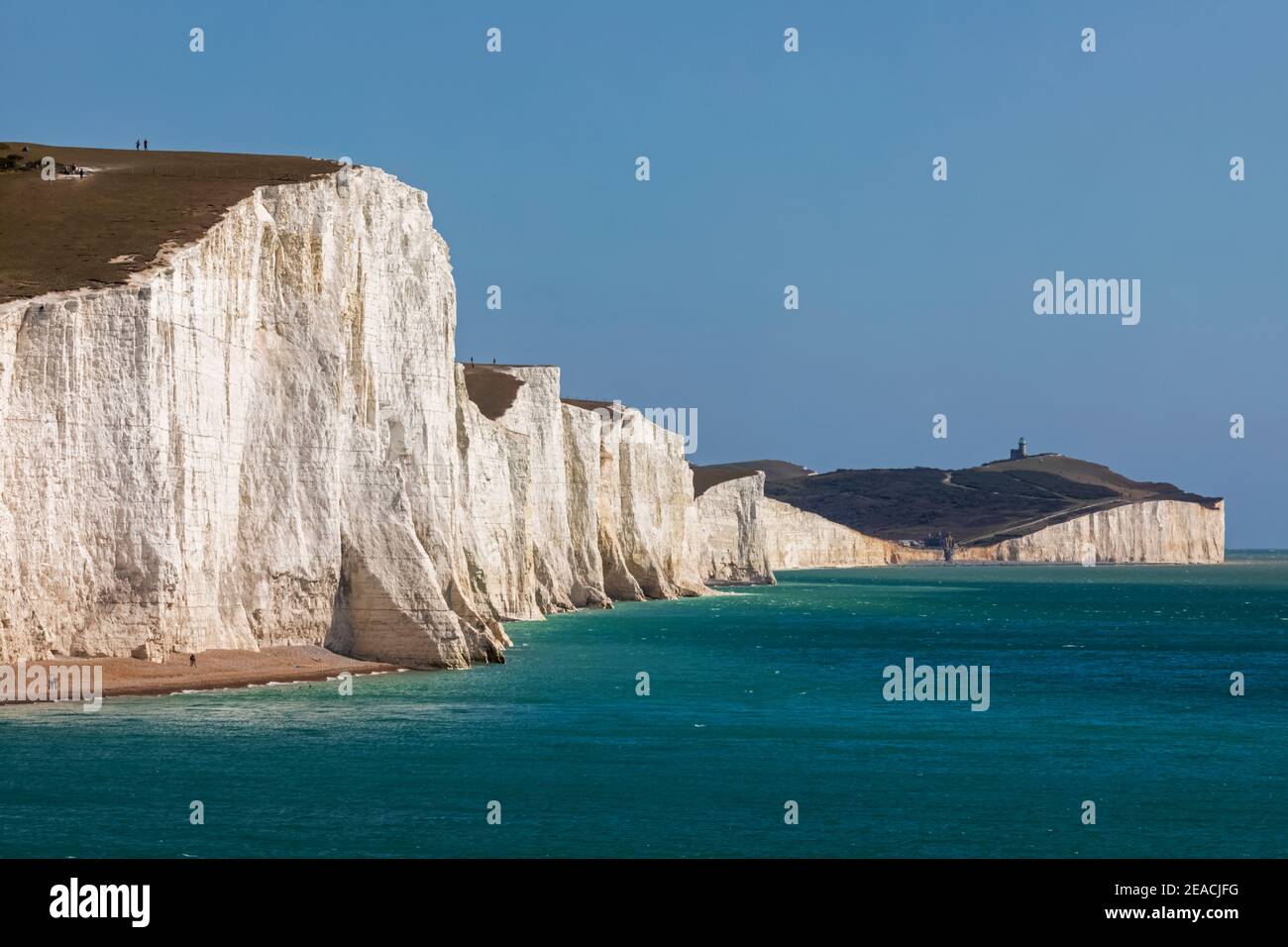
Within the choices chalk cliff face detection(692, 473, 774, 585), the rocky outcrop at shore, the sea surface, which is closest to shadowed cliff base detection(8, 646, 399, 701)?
the rocky outcrop at shore

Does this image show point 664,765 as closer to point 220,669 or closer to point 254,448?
point 220,669

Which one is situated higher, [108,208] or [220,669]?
[108,208]

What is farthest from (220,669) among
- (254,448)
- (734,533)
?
(734,533)

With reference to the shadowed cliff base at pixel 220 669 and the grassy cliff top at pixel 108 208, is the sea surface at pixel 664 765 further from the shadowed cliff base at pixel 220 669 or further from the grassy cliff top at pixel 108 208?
the grassy cliff top at pixel 108 208

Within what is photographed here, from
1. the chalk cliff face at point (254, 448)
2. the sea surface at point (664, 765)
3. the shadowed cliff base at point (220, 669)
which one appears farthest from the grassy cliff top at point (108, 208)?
the sea surface at point (664, 765)

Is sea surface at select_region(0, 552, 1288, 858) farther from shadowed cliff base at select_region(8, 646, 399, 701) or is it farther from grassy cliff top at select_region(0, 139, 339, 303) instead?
grassy cliff top at select_region(0, 139, 339, 303)

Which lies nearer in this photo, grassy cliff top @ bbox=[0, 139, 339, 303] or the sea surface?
the sea surface
